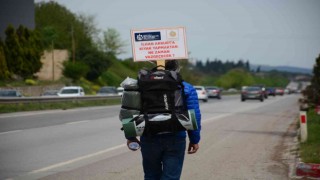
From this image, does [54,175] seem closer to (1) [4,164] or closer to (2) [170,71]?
(1) [4,164]

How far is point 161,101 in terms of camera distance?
4.92 m

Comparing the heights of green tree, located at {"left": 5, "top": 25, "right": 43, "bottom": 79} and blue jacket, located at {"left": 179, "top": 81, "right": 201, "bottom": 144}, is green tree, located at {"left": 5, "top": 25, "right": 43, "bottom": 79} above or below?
above

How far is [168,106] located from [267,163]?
602cm

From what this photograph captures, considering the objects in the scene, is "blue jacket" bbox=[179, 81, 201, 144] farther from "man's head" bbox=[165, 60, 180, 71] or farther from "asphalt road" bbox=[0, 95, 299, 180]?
"asphalt road" bbox=[0, 95, 299, 180]

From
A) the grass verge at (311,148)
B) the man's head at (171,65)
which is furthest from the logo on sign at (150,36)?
the grass verge at (311,148)

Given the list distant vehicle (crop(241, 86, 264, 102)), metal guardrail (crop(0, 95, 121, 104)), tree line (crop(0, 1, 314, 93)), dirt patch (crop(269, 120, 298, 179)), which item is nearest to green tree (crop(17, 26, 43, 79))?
tree line (crop(0, 1, 314, 93))

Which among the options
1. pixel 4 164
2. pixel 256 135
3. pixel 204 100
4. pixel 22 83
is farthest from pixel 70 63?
pixel 4 164

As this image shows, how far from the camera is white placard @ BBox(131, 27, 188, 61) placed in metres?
5.82

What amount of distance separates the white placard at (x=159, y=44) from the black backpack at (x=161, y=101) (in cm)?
86

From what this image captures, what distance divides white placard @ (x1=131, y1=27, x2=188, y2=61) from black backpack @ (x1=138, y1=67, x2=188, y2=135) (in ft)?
2.83

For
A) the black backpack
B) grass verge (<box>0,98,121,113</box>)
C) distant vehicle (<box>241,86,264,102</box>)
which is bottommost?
distant vehicle (<box>241,86,264,102</box>)

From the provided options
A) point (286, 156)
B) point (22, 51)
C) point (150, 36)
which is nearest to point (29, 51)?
point (22, 51)

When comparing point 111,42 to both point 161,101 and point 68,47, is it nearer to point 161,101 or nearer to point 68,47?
point 68,47

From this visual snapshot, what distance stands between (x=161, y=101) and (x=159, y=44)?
110 cm
